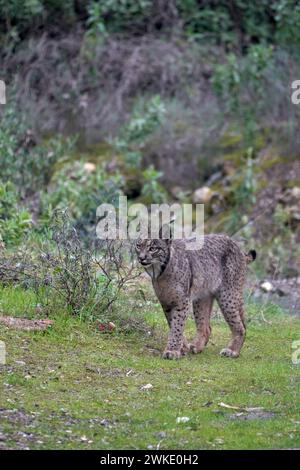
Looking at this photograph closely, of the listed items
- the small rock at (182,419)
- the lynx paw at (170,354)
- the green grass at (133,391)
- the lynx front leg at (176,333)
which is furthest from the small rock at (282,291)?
the small rock at (182,419)

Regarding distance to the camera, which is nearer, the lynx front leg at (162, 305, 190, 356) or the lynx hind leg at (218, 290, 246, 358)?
the lynx front leg at (162, 305, 190, 356)

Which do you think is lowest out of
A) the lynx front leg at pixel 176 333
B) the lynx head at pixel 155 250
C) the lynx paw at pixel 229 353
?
the lynx paw at pixel 229 353

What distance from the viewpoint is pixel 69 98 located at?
1877 centimetres

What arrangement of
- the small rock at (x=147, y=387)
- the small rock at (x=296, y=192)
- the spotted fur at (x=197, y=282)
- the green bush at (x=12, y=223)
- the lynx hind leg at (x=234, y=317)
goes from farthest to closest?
1. the small rock at (x=296, y=192)
2. the green bush at (x=12, y=223)
3. the lynx hind leg at (x=234, y=317)
4. the spotted fur at (x=197, y=282)
5. the small rock at (x=147, y=387)

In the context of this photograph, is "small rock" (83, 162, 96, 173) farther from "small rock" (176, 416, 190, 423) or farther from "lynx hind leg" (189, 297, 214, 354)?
"small rock" (176, 416, 190, 423)

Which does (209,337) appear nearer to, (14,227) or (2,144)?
(14,227)

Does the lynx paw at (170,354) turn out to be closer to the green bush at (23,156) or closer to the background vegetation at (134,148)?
the background vegetation at (134,148)

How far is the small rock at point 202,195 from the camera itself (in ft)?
55.0

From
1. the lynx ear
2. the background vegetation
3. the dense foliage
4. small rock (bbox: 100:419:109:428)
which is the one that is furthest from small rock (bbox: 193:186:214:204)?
small rock (bbox: 100:419:109:428)

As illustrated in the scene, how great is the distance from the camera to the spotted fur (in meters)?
9.02

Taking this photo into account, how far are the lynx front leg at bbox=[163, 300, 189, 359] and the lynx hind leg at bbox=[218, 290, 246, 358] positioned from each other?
466mm

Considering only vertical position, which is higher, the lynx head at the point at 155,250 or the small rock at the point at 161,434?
the lynx head at the point at 155,250

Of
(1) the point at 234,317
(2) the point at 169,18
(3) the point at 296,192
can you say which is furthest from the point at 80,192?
(2) the point at 169,18

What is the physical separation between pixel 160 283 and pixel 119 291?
599mm
